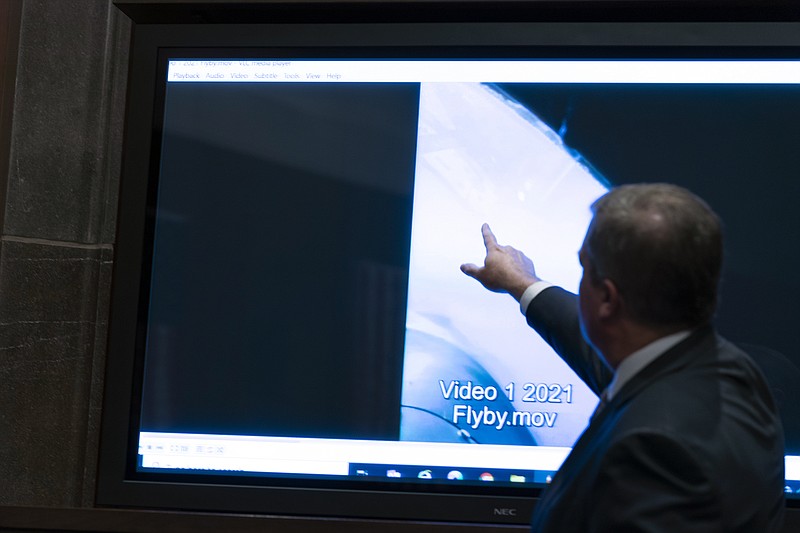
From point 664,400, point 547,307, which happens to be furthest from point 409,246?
point 664,400

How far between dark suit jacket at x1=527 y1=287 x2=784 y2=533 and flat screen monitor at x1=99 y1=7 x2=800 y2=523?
73cm

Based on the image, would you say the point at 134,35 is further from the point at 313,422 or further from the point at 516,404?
the point at 516,404

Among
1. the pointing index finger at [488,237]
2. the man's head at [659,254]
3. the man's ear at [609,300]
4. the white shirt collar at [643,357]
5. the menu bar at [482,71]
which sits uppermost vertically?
the menu bar at [482,71]

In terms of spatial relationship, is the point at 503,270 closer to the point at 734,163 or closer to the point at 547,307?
the point at 547,307

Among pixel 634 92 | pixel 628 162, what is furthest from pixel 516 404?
pixel 634 92

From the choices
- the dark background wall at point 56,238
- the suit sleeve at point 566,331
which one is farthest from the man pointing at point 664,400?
the dark background wall at point 56,238

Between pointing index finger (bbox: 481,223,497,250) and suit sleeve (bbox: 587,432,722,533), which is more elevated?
pointing index finger (bbox: 481,223,497,250)

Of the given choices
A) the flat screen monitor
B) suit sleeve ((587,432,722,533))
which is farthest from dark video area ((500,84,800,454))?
suit sleeve ((587,432,722,533))

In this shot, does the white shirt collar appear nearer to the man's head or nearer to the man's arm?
the man's head

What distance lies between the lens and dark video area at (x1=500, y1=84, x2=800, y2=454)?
191 cm

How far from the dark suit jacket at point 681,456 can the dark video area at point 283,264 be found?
825 millimetres

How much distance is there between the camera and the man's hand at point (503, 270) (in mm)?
1849

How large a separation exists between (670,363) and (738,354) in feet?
0.37

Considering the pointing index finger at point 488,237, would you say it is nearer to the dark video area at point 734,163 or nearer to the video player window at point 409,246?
the video player window at point 409,246
